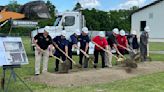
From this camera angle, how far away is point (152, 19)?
214 ft

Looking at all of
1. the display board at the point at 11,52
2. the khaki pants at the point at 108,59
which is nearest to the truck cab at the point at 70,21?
the khaki pants at the point at 108,59

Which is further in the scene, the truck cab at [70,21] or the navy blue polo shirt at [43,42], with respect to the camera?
the truck cab at [70,21]

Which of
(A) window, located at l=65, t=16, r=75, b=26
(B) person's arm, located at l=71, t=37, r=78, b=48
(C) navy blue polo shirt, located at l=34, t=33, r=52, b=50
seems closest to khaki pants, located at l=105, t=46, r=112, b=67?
(B) person's arm, located at l=71, t=37, r=78, b=48

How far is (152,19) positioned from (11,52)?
55850 mm

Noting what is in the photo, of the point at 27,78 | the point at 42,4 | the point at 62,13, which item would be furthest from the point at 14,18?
the point at 27,78

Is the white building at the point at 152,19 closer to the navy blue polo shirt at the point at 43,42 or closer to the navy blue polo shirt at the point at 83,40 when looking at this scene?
the navy blue polo shirt at the point at 83,40

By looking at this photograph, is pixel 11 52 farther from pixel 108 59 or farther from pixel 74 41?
pixel 108 59

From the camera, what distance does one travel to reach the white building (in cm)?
6366

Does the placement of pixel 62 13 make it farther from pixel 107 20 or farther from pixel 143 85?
pixel 107 20

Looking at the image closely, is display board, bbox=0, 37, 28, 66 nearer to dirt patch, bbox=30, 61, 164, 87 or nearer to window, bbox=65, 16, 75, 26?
dirt patch, bbox=30, 61, 164, 87

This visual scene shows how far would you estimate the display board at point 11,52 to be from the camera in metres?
10.7

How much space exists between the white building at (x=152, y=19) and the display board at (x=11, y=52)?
5138 cm

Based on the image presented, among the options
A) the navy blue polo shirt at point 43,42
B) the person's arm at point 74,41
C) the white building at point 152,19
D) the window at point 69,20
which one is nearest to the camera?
the navy blue polo shirt at point 43,42

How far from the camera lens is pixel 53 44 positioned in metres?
17.3
